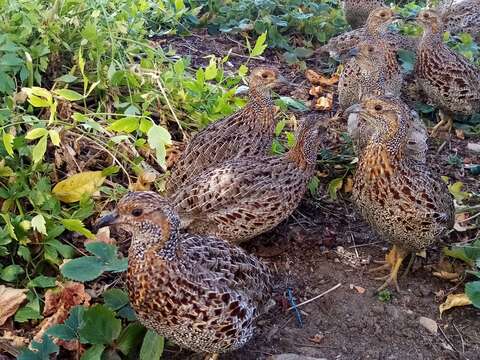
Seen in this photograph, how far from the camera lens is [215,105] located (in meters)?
6.00

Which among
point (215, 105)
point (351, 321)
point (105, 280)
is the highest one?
point (215, 105)

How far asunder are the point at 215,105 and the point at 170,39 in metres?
2.02

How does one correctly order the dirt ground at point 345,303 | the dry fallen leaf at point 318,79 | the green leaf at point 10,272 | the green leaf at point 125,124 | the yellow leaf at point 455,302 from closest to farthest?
the green leaf at point 10,272 < the dirt ground at point 345,303 < the green leaf at point 125,124 < the yellow leaf at point 455,302 < the dry fallen leaf at point 318,79

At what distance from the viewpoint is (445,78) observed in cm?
681

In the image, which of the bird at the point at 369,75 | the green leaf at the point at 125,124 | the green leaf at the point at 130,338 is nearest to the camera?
the green leaf at the point at 130,338

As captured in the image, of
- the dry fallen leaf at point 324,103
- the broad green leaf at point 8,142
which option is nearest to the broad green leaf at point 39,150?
the broad green leaf at point 8,142

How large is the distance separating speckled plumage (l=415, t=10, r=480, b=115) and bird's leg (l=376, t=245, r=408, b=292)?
7.67 ft

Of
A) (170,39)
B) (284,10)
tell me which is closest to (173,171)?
(170,39)

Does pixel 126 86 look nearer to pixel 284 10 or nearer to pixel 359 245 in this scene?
pixel 359 245

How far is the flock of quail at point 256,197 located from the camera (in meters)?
3.72

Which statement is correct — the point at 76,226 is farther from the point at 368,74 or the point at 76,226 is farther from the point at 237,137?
the point at 368,74

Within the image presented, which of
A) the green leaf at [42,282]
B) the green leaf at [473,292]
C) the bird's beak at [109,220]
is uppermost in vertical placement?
the bird's beak at [109,220]

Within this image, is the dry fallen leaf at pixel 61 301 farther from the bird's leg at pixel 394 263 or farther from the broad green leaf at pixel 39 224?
the bird's leg at pixel 394 263

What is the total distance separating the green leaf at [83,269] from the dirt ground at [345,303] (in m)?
0.73
